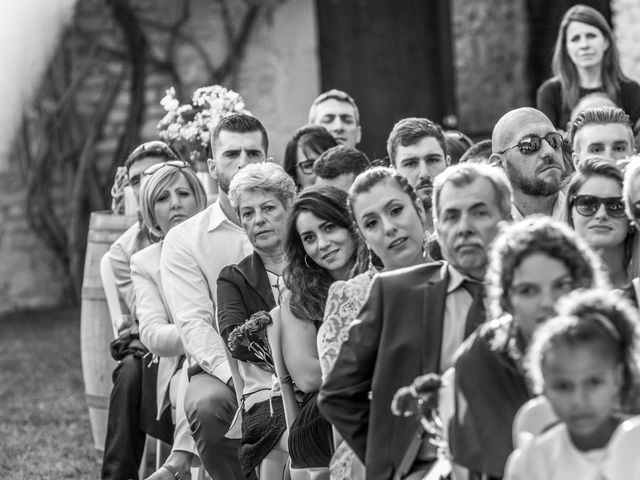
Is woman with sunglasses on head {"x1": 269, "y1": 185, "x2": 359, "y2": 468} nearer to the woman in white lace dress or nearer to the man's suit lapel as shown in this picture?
the woman in white lace dress

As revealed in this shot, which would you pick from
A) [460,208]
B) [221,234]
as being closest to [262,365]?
[221,234]

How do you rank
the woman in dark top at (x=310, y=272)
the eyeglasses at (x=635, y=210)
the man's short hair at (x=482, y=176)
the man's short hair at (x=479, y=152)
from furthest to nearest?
1. the man's short hair at (x=479, y=152)
2. the woman in dark top at (x=310, y=272)
3. the eyeglasses at (x=635, y=210)
4. the man's short hair at (x=482, y=176)

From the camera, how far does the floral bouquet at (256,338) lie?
4672 millimetres

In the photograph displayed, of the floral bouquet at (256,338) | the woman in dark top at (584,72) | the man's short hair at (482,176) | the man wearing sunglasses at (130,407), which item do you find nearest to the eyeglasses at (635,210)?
the man's short hair at (482,176)

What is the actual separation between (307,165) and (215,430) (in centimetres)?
151

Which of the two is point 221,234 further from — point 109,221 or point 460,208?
point 460,208

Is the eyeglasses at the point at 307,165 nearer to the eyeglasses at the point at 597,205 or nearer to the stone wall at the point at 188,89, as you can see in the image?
A: the eyeglasses at the point at 597,205

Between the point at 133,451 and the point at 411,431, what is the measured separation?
9.80ft

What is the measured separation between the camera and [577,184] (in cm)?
423

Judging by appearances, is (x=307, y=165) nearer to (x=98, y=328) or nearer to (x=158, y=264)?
(x=158, y=264)

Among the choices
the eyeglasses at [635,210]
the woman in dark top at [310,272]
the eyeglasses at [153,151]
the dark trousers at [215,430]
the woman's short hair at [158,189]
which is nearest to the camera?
the eyeglasses at [635,210]

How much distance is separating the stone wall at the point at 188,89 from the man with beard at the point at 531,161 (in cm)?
626

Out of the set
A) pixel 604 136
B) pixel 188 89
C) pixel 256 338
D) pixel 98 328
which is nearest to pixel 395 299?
pixel 256 338

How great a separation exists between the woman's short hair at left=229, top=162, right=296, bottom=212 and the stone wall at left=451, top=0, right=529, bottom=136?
262 inches
